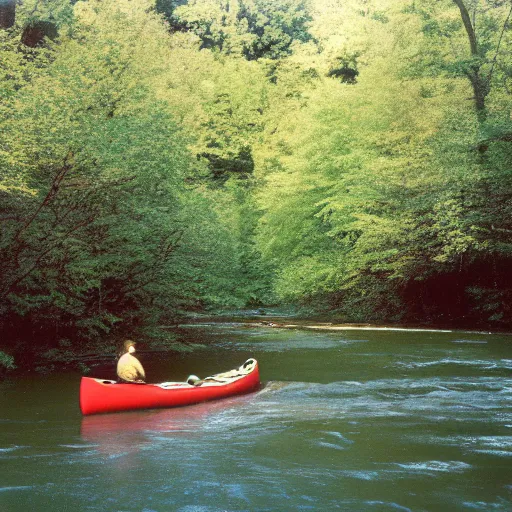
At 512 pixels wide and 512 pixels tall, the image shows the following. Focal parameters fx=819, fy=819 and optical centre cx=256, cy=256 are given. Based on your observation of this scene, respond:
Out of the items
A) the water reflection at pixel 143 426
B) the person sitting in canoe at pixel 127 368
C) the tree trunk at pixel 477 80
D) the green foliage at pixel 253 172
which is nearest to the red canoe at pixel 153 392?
the water reflection at pixel 143 426

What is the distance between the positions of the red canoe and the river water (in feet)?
0.54

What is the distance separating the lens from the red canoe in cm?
1393

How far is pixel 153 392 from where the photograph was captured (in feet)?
47.7

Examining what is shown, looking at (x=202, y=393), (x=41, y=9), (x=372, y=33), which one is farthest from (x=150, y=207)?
(x=41, y=9)

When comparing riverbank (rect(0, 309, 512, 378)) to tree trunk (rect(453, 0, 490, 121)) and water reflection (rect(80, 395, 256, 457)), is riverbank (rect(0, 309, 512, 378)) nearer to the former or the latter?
water reflection (rect(80, 395, 256, 457))

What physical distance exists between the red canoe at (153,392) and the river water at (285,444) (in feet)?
0.54

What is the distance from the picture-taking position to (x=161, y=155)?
22.0 meters

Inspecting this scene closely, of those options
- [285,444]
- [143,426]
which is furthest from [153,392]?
[285,444]

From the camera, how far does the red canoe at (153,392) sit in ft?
45.7

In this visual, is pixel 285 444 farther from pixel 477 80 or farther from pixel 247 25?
pixel 247 25

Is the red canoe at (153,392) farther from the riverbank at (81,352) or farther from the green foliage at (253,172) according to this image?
the green foliage at (253,172)

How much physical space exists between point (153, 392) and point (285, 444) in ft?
10.9

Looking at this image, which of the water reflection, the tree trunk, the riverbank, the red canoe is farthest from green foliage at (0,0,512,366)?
the water reflection

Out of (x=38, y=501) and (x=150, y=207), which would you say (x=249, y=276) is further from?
(x=38, y=501)
